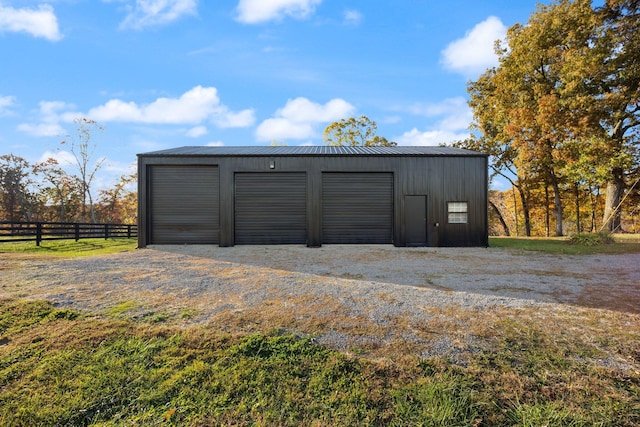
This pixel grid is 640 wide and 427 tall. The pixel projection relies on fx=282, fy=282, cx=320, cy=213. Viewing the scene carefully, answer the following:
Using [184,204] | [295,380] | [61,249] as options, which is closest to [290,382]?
[295,380]

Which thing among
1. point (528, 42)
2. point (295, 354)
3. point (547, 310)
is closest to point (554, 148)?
point (528, 42)

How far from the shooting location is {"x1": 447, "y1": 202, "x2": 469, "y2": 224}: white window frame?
34.5 feet

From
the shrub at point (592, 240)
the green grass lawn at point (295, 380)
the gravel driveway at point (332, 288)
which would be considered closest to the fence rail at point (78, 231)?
the gravel driveway at point (332, 288)

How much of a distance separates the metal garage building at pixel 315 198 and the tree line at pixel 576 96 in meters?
7.93

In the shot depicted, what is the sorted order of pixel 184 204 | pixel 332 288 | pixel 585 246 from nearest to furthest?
pixel 332 288 → pixel 585 246 → pixel 184 204

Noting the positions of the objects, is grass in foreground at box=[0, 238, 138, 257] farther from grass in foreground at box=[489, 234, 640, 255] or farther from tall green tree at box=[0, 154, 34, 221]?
tall green tree at box=[0, 154, 34, 221]

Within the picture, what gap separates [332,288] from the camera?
4363mm

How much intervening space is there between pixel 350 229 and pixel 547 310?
297 inches

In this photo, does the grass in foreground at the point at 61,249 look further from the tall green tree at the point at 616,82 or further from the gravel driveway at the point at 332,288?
the tall green tree at the point at 616,82

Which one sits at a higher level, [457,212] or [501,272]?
[457,212]

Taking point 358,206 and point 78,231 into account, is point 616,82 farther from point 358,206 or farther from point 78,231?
point 78,231

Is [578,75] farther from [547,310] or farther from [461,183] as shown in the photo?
[547,310]

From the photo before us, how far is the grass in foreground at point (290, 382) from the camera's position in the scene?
172 centimetres

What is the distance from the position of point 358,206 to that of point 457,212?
12.1 feet
